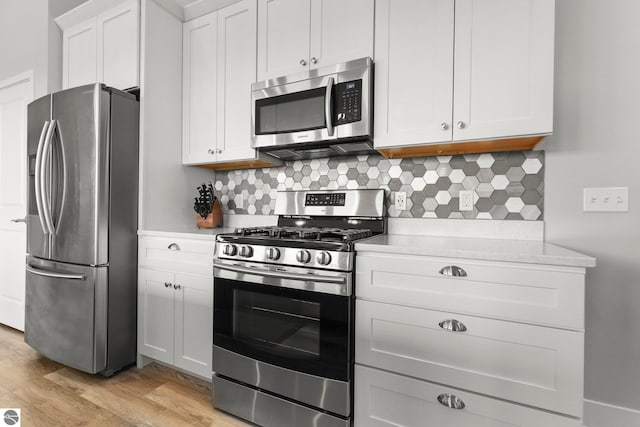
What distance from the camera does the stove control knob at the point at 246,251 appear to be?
1.66 meters

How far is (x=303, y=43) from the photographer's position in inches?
77.4

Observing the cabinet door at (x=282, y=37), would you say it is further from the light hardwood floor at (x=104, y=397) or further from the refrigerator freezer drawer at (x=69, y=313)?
the light hardwood floor at (x=104, y=397)

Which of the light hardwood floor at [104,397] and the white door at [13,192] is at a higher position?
the white door at [13,192]

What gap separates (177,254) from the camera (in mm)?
2035

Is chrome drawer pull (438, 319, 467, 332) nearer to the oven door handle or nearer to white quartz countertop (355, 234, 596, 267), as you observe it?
white quartz countertop (355, 234, 596, 267)

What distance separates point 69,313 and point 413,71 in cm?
259

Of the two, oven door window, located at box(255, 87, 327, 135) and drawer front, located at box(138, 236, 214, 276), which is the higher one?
oven door window, located at box(255, 87, 327, 135)

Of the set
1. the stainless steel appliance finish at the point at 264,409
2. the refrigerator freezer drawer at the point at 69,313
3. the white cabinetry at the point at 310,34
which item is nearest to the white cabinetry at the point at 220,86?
the white cabinetry at the point at 310,34

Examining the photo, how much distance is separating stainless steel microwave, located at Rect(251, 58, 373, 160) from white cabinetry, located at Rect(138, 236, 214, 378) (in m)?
0.81

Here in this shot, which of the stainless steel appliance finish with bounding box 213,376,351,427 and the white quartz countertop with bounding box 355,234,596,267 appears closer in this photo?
the white quartz countertop with bounding box 355,234,596,267

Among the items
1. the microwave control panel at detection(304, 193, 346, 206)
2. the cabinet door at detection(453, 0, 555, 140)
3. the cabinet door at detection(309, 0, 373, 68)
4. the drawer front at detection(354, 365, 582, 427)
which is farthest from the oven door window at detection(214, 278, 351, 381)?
the cabinet door at detection(309, 0, 373, 68)

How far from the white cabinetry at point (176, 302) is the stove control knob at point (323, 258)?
29.8 inches

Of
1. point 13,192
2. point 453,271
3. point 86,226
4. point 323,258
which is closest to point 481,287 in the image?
point 453,271

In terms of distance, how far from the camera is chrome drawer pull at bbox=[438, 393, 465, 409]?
50.4 inches
